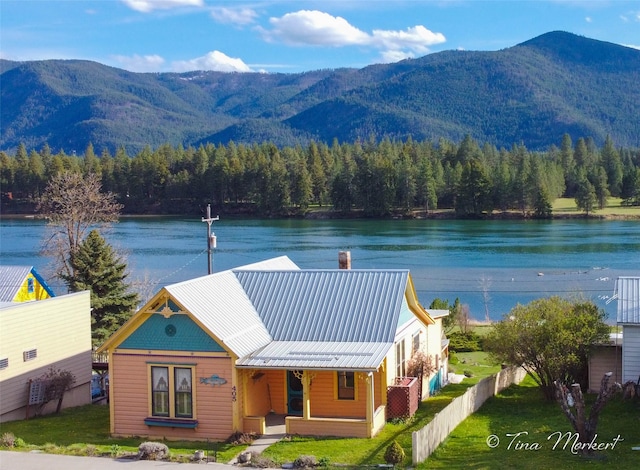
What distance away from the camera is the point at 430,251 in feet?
262

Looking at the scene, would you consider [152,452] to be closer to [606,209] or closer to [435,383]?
[435,383]

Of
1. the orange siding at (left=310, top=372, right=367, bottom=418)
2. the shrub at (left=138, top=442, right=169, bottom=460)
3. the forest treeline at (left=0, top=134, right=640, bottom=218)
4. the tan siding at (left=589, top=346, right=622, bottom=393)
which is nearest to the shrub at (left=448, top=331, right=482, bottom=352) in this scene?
the tan siding at (left=589, top=346, right=622, bottom=393)

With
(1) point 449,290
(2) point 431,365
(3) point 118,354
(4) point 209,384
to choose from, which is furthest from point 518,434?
(1) point 449,290

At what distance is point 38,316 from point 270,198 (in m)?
117

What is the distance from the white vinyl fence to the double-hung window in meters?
5.68

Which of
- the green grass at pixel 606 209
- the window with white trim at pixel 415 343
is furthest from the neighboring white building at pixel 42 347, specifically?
the green grass at pixel 606 209

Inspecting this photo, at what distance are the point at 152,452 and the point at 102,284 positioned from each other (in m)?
18.8

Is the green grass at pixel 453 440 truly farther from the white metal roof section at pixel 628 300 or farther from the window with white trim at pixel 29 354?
the white metal roof section at pixel 628 300

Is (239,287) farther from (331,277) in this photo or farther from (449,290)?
(449,290)

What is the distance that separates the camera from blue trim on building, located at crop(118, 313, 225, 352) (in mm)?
18859

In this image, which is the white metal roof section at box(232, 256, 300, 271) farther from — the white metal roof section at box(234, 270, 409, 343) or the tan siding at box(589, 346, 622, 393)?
the tan siding at box(589, 346, 622, 393)

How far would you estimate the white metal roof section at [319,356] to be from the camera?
59.9ft

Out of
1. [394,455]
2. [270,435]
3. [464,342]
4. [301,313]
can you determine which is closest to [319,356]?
[270,435]

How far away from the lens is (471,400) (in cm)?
2048
